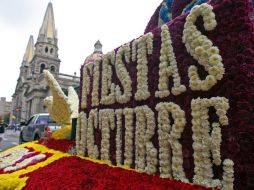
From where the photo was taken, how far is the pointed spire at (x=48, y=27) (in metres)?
68.3

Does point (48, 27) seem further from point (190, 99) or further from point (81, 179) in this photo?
point (190, 99)

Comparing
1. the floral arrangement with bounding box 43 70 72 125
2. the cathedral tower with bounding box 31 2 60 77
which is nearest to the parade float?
the floral arrangement with bounding box 43 70 72 125

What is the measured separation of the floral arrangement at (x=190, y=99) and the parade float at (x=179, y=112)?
0.04 feet

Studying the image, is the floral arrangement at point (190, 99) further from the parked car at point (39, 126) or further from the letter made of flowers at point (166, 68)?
the parked car at point (39, 126)

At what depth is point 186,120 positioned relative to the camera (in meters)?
4.38

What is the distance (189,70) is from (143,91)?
47.8 inches

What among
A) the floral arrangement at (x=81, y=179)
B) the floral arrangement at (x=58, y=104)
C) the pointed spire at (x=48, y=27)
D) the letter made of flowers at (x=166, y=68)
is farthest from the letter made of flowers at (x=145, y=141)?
the pointed spire at (x=48, y=27)

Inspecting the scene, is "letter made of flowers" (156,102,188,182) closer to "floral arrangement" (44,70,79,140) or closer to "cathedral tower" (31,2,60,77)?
"floral arrangement" (44,70,79,140)

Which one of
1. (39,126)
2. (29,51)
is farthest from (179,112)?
(29,51)

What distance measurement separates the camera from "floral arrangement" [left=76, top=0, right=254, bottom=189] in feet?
12.1

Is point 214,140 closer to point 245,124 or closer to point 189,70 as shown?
point 245,124

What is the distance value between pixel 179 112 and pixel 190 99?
280mm

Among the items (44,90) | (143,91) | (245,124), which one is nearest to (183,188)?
(245,124)

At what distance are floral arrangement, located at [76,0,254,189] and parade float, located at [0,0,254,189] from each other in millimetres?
13
